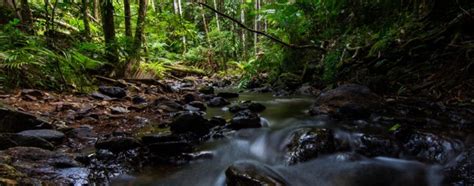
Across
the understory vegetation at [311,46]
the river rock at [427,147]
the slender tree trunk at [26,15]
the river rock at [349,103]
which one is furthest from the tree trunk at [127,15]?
the river rock at [427,147]

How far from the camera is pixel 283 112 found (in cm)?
533

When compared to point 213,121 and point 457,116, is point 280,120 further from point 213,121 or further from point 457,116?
point 457,116

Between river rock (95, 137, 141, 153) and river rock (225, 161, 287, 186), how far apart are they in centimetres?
111

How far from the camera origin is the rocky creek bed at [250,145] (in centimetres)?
285

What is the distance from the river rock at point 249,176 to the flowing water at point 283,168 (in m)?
0.11

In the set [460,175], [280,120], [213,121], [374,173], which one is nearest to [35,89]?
[213,121]

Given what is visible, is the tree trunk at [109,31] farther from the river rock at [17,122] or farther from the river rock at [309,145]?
the river rock at [309,145]

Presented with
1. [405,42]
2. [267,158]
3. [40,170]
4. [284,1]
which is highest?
[284,1]

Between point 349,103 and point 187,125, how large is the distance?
213 centimetres

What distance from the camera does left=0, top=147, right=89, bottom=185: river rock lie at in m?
2.59

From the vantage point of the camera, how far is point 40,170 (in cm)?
267

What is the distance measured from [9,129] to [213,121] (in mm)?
2244

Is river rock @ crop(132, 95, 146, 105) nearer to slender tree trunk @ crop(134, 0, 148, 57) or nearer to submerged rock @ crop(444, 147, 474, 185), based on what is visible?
slender tree trunk @ crop(134, 0, 148, 57)

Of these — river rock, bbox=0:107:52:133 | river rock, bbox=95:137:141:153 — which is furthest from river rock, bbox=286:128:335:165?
river rock, bbox=0:107:52:133
